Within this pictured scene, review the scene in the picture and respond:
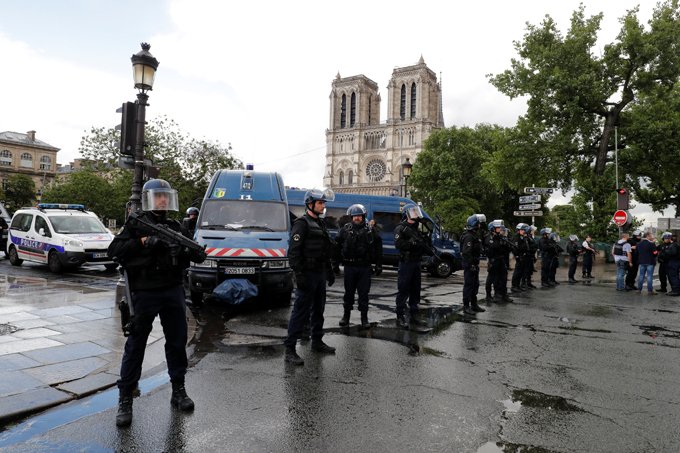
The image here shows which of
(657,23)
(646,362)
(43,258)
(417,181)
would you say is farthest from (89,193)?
(646,362)

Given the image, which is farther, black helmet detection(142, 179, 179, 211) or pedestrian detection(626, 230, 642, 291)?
pedestrian detection(626, 230, 642, 291)

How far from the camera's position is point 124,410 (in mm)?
3553

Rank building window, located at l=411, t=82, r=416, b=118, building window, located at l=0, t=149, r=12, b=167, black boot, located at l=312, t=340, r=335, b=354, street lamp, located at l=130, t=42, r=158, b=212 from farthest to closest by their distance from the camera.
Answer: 1. building window, located at l=411, t=82, r=416, b=118
2. building window, located at l=0, t=149, r=12, b=167
3. street lamp, located at l=130, t=42, r=158, b=212
4. black boot, located at l=312, t=340, r=335, b=354

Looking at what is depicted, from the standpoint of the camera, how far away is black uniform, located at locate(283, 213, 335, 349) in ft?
17.4

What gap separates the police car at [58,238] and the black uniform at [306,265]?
27.6 ft

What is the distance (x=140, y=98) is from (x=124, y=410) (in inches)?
244

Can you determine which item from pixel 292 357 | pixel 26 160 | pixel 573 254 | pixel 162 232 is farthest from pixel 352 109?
pixel 162 232

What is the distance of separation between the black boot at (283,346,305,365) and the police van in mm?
3014

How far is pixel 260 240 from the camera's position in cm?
845

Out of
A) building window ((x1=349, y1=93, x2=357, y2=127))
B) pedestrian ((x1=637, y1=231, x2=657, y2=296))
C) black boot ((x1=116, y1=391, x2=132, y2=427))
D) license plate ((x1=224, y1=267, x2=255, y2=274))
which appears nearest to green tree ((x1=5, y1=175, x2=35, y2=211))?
license plate ((x1=224, y1=267, x2=255, y2=274))

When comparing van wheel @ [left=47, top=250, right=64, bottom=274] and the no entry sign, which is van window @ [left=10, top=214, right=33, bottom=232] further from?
the no entry sign

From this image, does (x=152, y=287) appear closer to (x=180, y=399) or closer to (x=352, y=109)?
(x=180, y=399)

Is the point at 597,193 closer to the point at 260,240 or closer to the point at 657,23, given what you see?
the point at 657,23

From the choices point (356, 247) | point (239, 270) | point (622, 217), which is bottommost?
point (239, 270)
